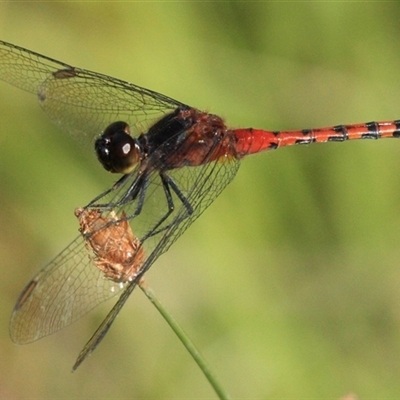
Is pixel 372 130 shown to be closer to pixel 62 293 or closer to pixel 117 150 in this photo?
pixel 117 150

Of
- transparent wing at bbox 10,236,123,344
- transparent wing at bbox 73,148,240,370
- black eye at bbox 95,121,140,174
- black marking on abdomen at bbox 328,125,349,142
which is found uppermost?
black marking on abdomen at bbox 328,125,349,142

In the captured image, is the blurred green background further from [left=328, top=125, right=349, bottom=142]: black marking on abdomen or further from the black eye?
the black eye

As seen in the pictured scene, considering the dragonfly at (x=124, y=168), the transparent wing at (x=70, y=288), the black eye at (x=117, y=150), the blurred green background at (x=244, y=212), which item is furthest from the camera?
the blurred green background at (x=244, y=212)

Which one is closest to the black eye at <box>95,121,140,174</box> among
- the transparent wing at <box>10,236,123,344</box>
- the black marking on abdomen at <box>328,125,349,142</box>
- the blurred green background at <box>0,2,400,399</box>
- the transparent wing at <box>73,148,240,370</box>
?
the transparent wing at <box>73,148,240,370</box>

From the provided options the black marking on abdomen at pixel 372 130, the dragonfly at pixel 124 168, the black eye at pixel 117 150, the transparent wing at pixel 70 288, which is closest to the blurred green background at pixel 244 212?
the black marking on abdomen at pixel 372 130

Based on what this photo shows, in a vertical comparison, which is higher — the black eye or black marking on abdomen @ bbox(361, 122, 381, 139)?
black marking on abdomen @ bbox(361, 122, 381, 139)

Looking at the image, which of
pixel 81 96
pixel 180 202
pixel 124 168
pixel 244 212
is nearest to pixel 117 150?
pixel 124 168

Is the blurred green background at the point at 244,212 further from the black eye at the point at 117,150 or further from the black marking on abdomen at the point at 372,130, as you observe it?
the black eye at the point at 117,150

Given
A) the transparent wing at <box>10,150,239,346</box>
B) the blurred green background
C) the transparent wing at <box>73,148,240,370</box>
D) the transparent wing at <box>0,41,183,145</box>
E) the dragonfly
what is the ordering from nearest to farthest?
the dragonfly
the transparent wing at <box>10,150,239,346</box>
the transparent wing at <box>73,148,240,370</box>
the transparent wing at <box>0,41,183,145</box>
the blurred green background
